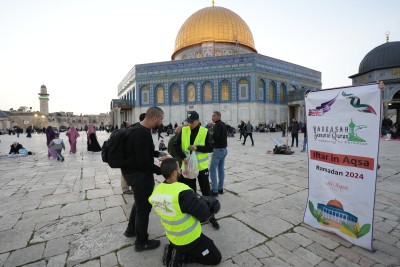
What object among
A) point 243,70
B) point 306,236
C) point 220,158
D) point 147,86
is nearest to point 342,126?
point 306,236

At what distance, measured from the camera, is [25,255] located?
2467 millimetres

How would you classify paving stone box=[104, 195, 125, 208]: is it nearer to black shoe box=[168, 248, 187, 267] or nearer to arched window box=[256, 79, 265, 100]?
black shoe box=[168, 248, 187, 267]

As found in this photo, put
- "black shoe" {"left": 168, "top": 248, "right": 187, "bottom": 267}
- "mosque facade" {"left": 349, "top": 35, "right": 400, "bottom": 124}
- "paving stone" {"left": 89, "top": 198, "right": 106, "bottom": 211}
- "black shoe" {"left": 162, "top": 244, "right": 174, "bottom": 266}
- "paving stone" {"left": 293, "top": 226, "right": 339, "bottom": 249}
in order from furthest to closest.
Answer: "mosque facade" {"left": 349, "top": 35, "right": 400, "bottom": 124}
"paving stone" {"left": 89, "top": 198, "right": 106, "bottom": 211}
"paving stone" {"left": 293, "top": 226, "right": 339, "bottom": 249}
"black shoe" {"left": 162, "top": 244, "right": 174, "bottom": 266}
"black shoe" {"left": 168, "top": 248, "right": 187, "bottom": 267}

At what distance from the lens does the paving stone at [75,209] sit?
11.7ft

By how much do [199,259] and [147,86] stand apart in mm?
30789

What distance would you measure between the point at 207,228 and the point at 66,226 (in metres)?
2.04

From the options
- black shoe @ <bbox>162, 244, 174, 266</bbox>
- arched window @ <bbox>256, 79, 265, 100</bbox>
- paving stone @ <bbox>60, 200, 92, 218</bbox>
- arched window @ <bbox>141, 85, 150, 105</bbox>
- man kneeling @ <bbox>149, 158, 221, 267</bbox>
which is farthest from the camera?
arched window @ <bbox>141, 85, 150, 105</bbox>

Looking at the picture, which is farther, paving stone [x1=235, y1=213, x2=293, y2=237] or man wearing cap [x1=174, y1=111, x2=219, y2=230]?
man wearing cap [x1=174, y1=111, x2=219, y2=230]

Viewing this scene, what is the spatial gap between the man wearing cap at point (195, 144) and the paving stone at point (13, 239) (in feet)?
7.13

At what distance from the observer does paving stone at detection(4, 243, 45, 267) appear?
2.35 meters

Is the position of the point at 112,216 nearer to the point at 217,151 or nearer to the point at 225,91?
the point at 217,151

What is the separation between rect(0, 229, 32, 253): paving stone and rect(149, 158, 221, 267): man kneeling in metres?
1.95

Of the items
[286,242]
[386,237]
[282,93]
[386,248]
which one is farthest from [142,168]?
[282,93]

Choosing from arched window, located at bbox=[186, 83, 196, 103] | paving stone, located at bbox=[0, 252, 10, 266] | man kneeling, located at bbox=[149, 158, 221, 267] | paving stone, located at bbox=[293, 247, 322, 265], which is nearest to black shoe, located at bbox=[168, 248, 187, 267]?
man kneeling, located at bbox=[149, 158, 221, 267]
